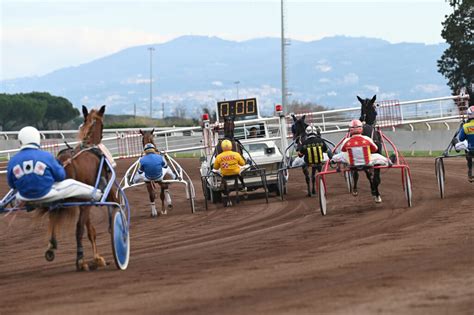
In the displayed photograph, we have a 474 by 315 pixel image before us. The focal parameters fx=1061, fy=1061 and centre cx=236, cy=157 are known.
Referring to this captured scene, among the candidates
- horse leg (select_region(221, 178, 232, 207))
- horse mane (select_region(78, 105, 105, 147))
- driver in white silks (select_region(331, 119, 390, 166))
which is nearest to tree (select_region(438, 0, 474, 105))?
horse leg (select_region(221, 178, 232, 207))

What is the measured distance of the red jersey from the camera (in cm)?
1873

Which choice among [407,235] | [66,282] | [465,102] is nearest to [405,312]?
[66,282]

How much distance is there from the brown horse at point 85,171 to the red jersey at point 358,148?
5.67 m

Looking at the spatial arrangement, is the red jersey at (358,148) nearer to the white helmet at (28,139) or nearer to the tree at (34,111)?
the white helmet at (28,139)

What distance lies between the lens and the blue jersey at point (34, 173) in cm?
1233

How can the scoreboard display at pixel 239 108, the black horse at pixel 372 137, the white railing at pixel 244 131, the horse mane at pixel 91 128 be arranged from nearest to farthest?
the horse mane at pixel 91 128
the black horse at pixel 372 137
the scoreboard display at pixel 239 108
the white railing at pixel 244 131

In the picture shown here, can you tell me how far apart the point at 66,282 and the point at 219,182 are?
481 inches

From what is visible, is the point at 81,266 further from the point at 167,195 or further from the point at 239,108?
the point at 239,108

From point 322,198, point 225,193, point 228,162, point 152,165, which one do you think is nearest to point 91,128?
point 322,198

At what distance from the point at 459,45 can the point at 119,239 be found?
158 feet

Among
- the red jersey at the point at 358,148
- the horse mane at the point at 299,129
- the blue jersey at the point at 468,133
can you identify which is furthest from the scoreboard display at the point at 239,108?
the red jersey at the point at 358,148

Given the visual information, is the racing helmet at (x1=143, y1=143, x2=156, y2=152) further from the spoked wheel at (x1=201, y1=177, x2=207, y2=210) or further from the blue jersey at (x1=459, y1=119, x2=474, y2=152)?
the blue jersey at (x1=459, y1=119, x2=474, y2=152)

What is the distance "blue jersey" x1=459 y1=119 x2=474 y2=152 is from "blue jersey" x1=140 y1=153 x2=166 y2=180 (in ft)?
20.3

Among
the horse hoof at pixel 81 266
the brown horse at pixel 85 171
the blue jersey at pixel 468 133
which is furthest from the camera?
the blue jersey at pixel 468 133
